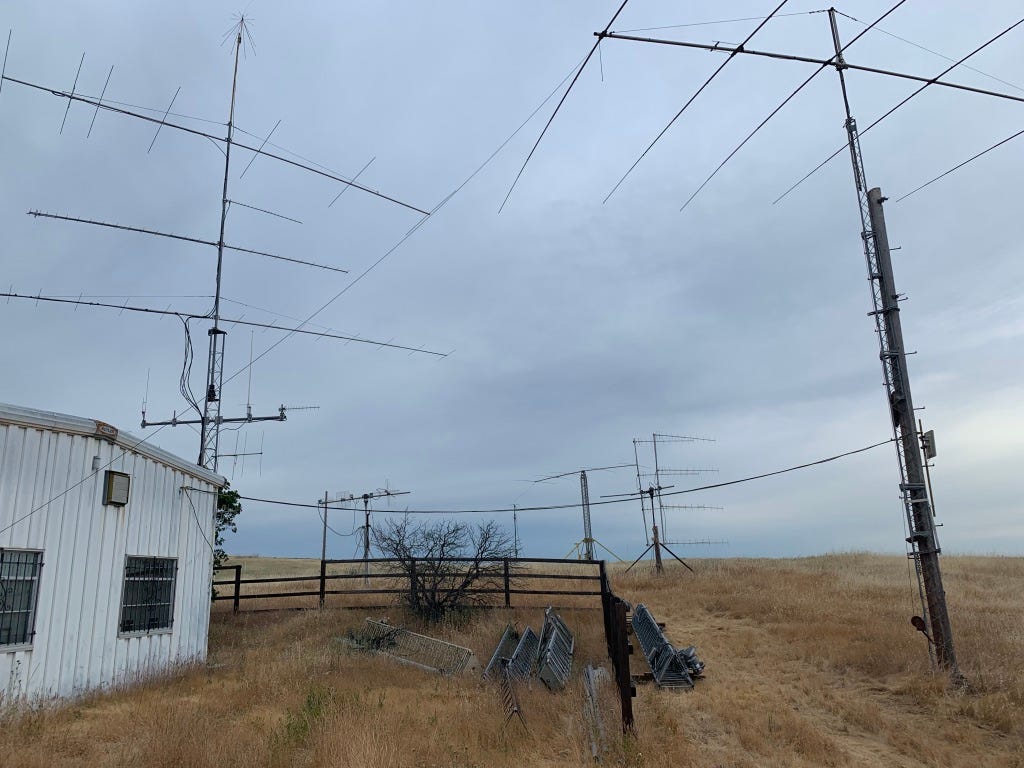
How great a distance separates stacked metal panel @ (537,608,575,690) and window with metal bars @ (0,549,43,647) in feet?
24.3

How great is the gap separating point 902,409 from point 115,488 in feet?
43.6

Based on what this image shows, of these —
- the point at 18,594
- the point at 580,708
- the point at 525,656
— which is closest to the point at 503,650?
the point at 525,656

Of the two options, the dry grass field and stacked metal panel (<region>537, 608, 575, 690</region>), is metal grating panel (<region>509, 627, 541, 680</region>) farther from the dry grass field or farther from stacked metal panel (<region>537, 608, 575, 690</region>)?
the dry grass field

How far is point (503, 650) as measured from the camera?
44.1ft

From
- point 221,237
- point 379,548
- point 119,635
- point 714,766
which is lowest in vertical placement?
point 714,766

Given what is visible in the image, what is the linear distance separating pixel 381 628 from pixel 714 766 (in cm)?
907

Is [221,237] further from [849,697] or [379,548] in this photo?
[849,697]

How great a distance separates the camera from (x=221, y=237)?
1648 cm

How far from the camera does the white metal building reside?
9.71 metres

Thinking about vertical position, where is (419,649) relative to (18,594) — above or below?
below

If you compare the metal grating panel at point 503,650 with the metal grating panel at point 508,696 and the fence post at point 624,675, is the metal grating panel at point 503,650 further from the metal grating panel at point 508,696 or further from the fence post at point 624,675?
the fence post at point 624,675

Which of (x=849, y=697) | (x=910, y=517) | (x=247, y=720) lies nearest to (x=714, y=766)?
(x=849, y=697)

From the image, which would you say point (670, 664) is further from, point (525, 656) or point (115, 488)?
point (115, 488)

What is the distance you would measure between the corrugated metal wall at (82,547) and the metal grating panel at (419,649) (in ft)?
11.9
